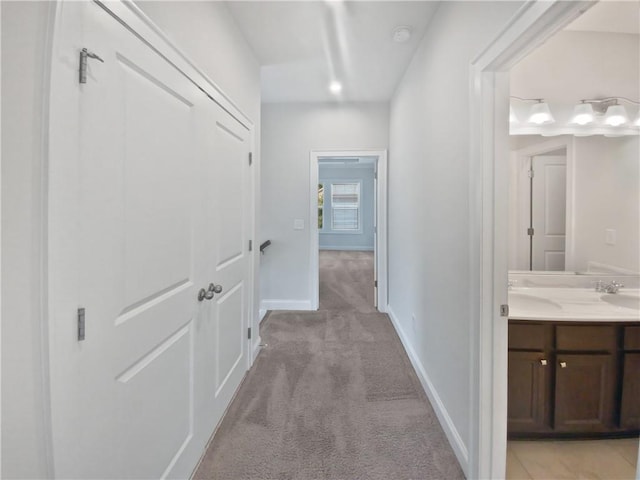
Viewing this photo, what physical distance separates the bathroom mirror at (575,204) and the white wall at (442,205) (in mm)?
658

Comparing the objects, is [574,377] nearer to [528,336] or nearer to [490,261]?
[528,336]

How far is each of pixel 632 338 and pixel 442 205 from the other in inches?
46.7

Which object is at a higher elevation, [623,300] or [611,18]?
[611,18]

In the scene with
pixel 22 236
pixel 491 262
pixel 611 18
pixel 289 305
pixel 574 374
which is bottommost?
pixel 289 305

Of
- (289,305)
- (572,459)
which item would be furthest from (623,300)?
(289,305)

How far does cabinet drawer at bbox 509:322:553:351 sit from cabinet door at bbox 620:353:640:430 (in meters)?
0.43

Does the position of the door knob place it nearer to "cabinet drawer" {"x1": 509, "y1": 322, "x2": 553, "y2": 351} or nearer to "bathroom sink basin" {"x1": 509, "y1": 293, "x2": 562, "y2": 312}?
"cabinet drawer" {"x1": 509, "y1": 322, "x2": 553, "y2": 351}

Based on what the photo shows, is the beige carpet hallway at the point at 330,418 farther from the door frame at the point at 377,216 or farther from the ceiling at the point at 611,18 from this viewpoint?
the ceiling at the point at 611,18

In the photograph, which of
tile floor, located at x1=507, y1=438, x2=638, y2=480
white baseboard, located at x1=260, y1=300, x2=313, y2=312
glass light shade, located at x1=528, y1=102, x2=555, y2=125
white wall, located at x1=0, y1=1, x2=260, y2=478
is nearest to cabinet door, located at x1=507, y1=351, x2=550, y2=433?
tile floor, located at x1=507, y1=438, x2=638, y2=480

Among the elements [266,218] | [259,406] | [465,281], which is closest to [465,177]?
[465,281]

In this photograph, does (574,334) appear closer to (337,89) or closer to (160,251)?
(160,251)

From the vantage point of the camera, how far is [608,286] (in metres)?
2.02

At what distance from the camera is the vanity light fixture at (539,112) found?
2.04m

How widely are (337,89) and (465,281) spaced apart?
8.80 feet
